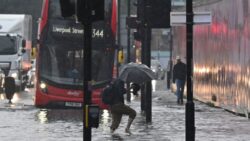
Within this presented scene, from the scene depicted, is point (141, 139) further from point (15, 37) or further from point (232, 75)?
point (15, 37)

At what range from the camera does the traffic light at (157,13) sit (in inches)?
Result: 794

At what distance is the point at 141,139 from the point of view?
17031 millimetres

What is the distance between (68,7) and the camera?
463 inches

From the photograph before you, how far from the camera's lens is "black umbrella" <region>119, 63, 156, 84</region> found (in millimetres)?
19000

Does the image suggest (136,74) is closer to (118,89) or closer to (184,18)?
(118,89)

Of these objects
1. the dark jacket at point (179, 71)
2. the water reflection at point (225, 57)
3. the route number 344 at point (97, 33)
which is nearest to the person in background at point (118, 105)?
the water reflection at point (225, 57)

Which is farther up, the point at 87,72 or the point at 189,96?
the point at 87,72

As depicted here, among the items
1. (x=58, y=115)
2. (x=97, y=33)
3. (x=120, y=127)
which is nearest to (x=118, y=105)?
(x=120, y=127)

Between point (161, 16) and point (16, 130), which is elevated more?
point (161, 16)

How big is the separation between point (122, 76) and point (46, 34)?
7023 mm

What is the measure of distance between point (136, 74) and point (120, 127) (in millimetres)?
1892

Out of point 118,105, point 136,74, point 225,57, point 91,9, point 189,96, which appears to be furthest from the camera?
point 225,57

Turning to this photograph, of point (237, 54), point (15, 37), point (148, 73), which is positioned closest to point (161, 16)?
point (148, 73)

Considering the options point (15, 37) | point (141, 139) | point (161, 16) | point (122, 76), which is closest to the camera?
point (141, 139)
